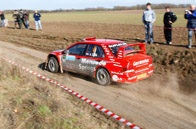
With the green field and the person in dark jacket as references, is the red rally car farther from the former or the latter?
the green field

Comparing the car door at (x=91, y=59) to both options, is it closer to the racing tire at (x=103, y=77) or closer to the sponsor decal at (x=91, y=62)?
the sponsor decal at (x=91, y=62)

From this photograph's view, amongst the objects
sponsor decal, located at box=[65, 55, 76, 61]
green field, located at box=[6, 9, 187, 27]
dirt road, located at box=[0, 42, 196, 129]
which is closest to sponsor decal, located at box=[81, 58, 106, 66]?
sponsor decal, located at box=[65, 55, 76, 61]

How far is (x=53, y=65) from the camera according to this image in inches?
400

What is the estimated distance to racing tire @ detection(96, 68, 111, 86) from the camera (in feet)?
26.8

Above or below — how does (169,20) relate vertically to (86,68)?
above

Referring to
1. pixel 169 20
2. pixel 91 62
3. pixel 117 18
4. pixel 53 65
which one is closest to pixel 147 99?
pixel 91 62

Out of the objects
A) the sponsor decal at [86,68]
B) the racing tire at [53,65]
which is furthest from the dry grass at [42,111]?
the racing tire at [53,65]

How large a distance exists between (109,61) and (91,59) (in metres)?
0.87

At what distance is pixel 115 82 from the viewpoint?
8.70 m

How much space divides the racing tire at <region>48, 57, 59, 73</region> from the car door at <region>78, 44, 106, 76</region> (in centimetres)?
139

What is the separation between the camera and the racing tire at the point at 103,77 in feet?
26.8

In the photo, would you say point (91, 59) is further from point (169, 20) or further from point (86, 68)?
point (169, 20)

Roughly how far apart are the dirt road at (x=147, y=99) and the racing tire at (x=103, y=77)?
0.18m

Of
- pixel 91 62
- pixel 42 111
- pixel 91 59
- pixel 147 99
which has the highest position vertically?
pixel 91 59
